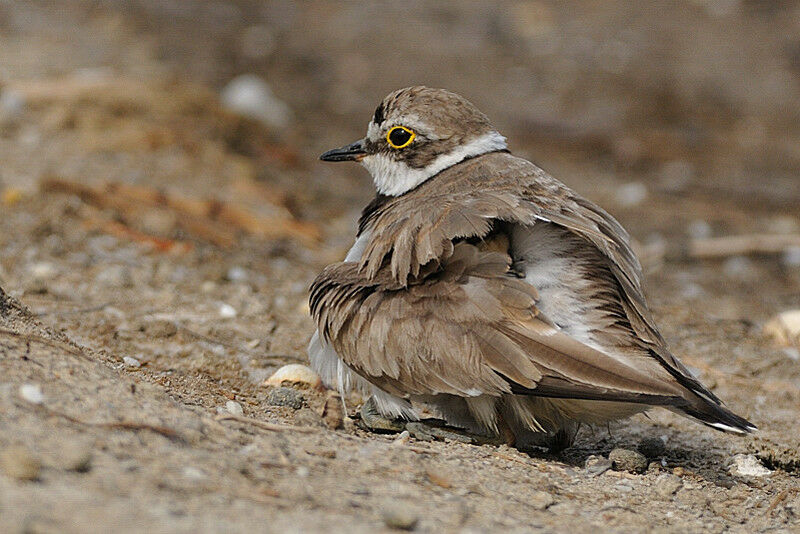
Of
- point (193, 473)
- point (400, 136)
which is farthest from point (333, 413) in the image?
point (400, 136)

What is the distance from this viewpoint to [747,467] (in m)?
4.00

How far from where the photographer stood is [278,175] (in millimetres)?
7875

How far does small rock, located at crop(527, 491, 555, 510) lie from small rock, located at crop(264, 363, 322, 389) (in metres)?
1.38

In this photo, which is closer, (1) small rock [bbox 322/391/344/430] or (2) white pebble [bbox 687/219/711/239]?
(1) small rock [bbox 322/391/344/430]

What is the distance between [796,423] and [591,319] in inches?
59.1

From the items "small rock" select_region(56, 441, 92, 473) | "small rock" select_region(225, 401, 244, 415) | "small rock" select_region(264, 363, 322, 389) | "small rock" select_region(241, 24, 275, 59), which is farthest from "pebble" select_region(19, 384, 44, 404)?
"small rock" select_region(241, 24, 275, 59)

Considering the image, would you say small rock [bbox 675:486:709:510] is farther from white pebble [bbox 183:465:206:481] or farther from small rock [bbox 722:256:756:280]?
small rock [bbox 722:256:756:280]

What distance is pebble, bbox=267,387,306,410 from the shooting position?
13.2ft

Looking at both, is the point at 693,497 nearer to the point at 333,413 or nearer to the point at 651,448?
the point at 651,448

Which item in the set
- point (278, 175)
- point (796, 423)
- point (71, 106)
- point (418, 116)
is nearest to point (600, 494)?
point (796, 423)

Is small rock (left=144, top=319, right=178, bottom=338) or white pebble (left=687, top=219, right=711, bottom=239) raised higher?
white pebble (left=687, top=219, right=711, bottom=239)

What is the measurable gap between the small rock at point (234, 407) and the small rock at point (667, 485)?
5.00 feet

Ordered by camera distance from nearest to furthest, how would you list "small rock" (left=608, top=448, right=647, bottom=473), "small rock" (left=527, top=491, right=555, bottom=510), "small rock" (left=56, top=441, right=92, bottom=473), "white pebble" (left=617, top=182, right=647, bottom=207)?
"small rock" (left=56, top=441, right=92, bottom=473) → "small rock" (left=527, top=491, right=555, bottom=510) → "small rock" (left=608, top=448, right=647, bottom=473) → "white pebble" (left=617, top=182, right=647, bottom=207)

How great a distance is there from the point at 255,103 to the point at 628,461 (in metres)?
6.30
